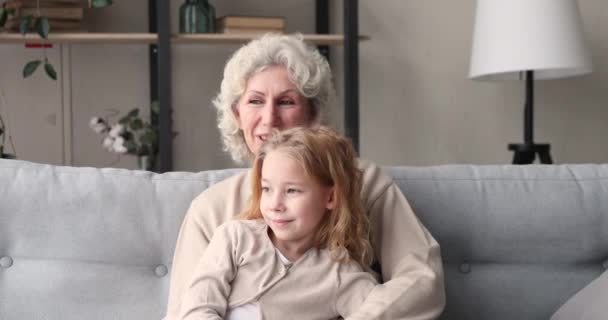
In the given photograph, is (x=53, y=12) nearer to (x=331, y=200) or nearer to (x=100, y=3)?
(x=100, y=3)

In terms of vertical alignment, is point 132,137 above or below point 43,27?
below

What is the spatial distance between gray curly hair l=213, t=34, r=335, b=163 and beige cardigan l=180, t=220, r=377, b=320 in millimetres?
398

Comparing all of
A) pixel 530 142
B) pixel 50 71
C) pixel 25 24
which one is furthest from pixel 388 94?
pixel 25 24

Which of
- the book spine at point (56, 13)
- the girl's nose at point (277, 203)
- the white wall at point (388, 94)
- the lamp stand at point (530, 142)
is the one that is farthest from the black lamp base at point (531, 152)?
the girl's nose at point (277, 203)

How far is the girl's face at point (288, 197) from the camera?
150cm

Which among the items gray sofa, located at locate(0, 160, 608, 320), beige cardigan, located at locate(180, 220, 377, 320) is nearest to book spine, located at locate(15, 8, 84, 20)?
gray sofa, located at locate(0, 160, 608, 320)

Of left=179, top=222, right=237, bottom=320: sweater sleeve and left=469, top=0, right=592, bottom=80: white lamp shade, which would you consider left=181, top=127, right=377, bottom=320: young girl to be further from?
left=469, top=0, right=592, bottom=80: white lamp shade

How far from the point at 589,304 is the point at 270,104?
0.74 meters

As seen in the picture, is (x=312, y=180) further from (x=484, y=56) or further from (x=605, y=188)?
(x=484, y=56)

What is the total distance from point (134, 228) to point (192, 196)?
14 centimetres

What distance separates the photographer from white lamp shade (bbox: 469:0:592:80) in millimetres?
2979

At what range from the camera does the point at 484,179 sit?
189cm

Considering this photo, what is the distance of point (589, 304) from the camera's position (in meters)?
1.65

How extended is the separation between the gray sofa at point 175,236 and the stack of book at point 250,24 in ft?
4.49
